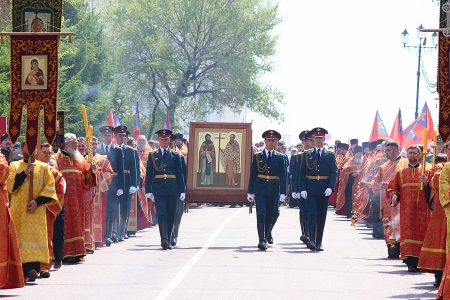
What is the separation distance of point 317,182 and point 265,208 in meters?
1.00

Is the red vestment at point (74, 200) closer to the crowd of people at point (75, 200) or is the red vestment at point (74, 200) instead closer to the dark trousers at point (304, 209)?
the crowd of people at point (75, 200)

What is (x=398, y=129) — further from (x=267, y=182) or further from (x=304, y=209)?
(x=267, y=182)

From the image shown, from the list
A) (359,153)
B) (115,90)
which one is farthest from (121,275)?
(115,90)

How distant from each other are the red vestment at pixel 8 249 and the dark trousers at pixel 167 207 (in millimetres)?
6686

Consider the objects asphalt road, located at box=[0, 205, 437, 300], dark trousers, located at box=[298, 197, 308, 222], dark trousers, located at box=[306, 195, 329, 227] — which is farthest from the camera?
dark trousers, located at box=[298, 197, 308, 222]

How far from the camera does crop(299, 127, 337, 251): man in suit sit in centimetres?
1988

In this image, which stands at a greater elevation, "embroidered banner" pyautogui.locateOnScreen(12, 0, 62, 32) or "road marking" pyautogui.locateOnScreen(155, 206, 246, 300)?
"embroidered banner" pyautogui.locateOnScreen(12, 0, 62, 32)

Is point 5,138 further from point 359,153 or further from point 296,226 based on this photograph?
point 359,153

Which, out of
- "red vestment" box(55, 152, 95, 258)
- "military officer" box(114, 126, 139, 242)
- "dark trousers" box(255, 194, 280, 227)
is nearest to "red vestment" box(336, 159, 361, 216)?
"military officer" box(114, 126, 139, 242)

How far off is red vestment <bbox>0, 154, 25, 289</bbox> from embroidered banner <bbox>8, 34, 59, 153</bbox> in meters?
1.54

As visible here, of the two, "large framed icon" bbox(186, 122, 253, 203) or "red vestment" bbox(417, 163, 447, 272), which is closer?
"red vestment" bbox(417, 163, 447, 272)

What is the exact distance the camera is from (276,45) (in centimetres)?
6438

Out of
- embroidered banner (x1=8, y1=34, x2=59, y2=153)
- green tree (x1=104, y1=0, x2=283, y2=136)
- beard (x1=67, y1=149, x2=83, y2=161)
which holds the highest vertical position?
green tree (x1=104, y1=0, x2=283, y2=136)

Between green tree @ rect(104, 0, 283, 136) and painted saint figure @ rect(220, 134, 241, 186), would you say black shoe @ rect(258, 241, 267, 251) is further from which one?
green tree @ rect(104, 0, 283, 136)
